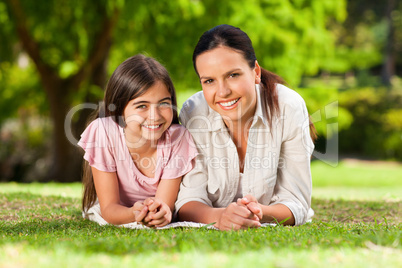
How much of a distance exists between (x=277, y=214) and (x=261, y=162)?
0.50 metres

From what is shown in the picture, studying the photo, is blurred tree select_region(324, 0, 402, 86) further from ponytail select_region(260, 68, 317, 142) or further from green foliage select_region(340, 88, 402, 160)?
ponytail select_region(260, 68, 317, 142)

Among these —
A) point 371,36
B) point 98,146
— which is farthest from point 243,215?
point 371,36

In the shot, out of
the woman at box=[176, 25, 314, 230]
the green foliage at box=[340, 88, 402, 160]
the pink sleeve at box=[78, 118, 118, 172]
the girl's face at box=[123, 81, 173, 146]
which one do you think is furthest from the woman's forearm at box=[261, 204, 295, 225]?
the green foliage at box=[340, 88, 402, 160]

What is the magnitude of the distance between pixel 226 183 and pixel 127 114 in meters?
1.05

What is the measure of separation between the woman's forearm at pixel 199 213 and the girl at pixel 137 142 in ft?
0.42

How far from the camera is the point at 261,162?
3.93m

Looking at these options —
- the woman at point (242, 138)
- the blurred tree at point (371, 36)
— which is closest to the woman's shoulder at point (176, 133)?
the woman at point (242, 138)

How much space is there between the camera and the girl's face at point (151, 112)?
389cm

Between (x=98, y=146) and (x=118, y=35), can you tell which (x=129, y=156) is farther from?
(x=118, y=35)

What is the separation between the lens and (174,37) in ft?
35.2

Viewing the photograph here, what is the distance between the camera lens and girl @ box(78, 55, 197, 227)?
3.89 metres

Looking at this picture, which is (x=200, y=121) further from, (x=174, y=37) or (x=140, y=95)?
(x=174, y=37)

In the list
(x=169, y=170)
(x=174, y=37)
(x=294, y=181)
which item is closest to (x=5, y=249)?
(x=169, y=170)

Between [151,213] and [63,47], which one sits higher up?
[63,47]
